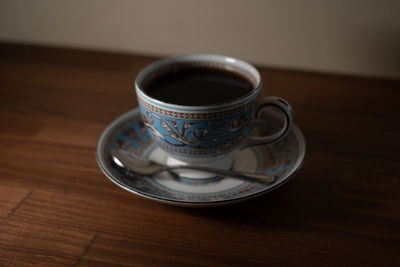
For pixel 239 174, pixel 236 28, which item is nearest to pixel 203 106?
pixel 239 174

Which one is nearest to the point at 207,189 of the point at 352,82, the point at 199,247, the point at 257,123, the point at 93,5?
the point at 199,247

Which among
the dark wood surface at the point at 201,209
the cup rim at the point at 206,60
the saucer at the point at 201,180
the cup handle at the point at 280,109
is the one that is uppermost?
the cup rim at the point at 206,60

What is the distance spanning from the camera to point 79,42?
3.62 feet

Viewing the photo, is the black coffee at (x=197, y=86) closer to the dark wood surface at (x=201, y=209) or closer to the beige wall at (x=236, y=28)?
the dark wood surface at (x=201, y=209)

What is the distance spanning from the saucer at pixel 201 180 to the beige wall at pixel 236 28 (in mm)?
297

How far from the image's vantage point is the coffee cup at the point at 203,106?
0.56 meters

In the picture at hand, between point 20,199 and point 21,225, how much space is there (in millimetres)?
61

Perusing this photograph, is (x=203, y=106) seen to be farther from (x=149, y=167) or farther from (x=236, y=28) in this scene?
(x=236, y=28)

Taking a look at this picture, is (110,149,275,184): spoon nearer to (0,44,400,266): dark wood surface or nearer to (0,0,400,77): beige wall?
(0,44,400,266): dark wood surface

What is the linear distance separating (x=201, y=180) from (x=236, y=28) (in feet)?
1.59

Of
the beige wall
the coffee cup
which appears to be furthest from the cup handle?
the beige wall

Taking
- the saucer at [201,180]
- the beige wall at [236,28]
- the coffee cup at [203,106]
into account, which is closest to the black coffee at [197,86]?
the coffee cup at [203,106]

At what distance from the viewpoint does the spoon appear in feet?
1.96

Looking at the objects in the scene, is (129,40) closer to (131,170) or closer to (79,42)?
(79,42)
